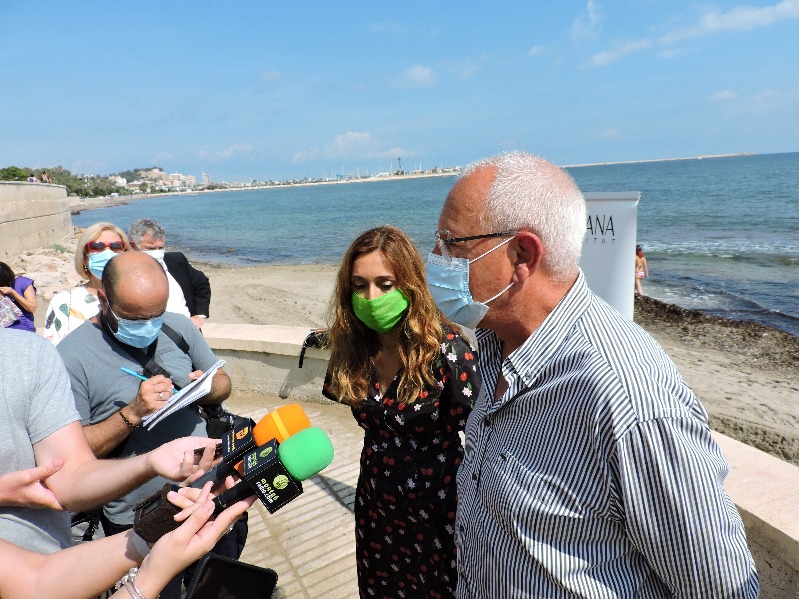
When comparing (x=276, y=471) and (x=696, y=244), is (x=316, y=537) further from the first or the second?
(x=696, y=244)

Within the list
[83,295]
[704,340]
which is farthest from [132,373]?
[704,340]

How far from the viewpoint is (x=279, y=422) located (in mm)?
1569

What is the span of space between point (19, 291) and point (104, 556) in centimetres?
474

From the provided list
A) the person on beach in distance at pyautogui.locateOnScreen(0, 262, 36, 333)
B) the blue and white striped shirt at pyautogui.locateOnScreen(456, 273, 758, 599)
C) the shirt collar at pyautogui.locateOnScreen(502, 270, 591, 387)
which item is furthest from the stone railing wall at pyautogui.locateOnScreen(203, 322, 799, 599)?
the person on beach in distance at pyautogui.locateOnScreen(0, 262, 36, 333)

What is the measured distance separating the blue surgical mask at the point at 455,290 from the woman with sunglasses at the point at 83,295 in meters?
2.96

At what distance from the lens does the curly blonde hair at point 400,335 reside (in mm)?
2453

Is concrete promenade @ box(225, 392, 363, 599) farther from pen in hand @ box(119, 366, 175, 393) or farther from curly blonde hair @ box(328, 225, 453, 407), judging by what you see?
pen in hand @ box(119, 366, 175, 393)

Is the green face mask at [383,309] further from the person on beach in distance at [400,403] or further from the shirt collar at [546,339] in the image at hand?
the shirt collar at [546,339]

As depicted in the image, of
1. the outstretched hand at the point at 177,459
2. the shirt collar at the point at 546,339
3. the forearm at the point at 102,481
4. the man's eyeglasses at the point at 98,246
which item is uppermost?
the man's eyeglasses at the point at 98,246

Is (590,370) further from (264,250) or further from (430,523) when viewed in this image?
(264,250)

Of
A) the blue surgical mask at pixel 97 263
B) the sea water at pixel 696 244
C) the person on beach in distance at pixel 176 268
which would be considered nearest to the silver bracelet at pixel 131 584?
the sea water at pixel 696 244

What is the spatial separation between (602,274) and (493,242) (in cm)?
240

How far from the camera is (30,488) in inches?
64.7

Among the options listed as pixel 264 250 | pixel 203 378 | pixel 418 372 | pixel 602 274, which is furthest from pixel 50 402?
pixel 264 250
